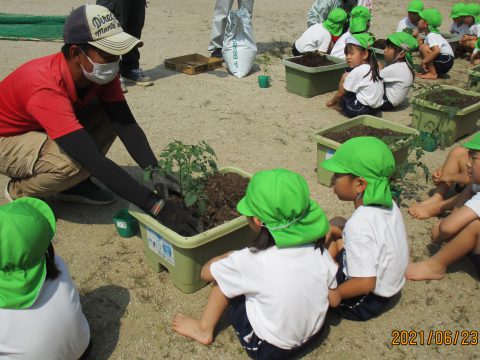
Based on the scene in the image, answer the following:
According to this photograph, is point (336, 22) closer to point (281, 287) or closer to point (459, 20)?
point (459, 20)

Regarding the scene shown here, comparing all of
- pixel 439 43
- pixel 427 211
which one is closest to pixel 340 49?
pixel 439 43

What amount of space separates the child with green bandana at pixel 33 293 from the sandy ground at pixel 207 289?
1.21ft

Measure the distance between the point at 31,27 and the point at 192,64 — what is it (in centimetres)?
314

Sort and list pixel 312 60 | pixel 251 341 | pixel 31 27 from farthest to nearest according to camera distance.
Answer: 1. pixel 31 27
2. pixel 312 60
3. pixel 251 341

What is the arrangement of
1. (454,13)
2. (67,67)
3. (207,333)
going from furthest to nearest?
1. (454,13)
2. (67,67)
3. (207,333)

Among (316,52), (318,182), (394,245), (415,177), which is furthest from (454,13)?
(394,245)

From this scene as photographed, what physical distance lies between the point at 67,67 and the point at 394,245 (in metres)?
1.90

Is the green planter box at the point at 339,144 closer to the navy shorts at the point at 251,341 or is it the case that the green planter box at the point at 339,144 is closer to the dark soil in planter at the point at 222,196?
the dark soil in planter at the point at 222,196

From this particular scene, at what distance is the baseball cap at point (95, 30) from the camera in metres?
2.29

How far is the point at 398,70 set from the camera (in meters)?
4.44

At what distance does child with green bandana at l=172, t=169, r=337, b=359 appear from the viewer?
1698mm

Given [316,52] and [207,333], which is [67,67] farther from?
[316,52]

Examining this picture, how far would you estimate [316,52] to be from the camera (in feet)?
17.7
